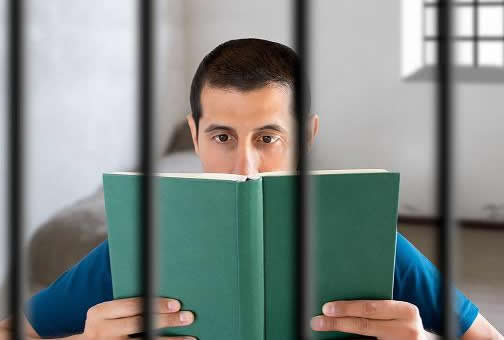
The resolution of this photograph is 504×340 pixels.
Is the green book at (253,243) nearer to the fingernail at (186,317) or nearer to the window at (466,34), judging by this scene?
the fingernail at (186,317)

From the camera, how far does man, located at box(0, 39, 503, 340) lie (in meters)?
1.38

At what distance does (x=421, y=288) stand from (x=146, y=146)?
0.97m

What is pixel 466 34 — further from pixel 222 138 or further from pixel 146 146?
pixel 146 146

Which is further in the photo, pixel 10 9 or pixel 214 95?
pixel 214 95

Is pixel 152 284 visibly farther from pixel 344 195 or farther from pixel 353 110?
pixel 353 110

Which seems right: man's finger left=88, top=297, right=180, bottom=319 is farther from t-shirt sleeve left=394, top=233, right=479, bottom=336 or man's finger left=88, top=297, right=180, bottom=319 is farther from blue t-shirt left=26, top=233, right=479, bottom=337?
t-shirt sleeve left=394, top=233, right=479, bottom=336

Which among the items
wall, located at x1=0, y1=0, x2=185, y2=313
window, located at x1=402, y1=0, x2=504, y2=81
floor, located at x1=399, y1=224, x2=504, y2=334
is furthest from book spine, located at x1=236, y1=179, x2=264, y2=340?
window, located at x1=402, y1=0, x2=504, y2=81

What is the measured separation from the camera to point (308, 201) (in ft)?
1.63

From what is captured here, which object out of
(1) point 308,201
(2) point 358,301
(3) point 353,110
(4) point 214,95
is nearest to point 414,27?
(3) point 353,110

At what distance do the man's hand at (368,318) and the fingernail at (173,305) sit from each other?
0.18 m

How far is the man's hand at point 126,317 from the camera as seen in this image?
41.0 inches

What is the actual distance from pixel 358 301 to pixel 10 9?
0.68m

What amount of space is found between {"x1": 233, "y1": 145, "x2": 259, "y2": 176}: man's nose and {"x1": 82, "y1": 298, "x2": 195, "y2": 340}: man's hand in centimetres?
42

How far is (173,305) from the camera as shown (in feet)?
3.42
